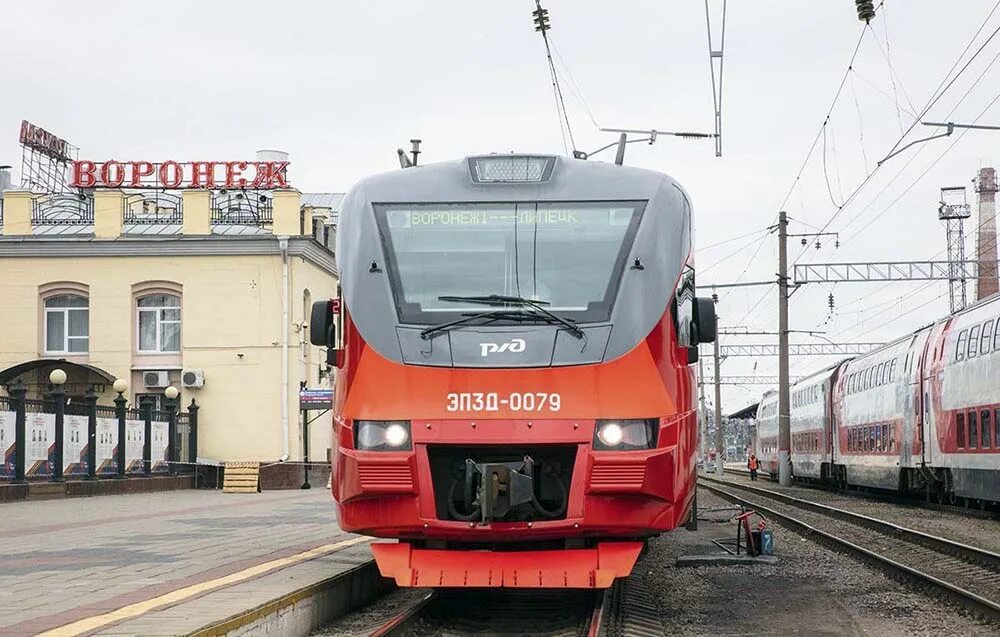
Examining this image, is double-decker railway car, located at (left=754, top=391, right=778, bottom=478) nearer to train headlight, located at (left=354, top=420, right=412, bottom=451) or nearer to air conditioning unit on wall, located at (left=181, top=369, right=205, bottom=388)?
air conditioning unit on wall, located at (left=181, top=369, right=205, bottom=388)

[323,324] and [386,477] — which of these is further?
[323,324]

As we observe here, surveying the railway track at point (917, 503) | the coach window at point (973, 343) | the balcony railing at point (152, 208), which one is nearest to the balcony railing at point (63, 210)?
the balcony railing at point (152, 208)

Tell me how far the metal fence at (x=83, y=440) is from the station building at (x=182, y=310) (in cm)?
387

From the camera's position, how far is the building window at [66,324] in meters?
40.5

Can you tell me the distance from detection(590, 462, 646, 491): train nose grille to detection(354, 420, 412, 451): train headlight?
119cm

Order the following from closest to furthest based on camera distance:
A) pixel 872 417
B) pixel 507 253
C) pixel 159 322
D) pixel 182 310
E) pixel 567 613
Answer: pixel 507 253, pixel 567 613, pixel 872 417, pixel 182 310, pixel 159 322

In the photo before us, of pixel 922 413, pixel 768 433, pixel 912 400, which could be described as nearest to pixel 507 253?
pixel 922 413

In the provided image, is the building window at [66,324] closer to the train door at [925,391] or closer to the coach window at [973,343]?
the train door at [925,391]

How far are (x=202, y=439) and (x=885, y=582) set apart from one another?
2995 centimetres

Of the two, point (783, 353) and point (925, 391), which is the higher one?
point (783, 353)

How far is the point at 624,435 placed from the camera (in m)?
8.41

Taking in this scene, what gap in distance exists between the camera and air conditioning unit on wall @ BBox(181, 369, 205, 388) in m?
39.3

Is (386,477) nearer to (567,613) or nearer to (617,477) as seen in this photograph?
(617,477)

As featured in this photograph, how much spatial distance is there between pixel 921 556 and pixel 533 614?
267 inches
